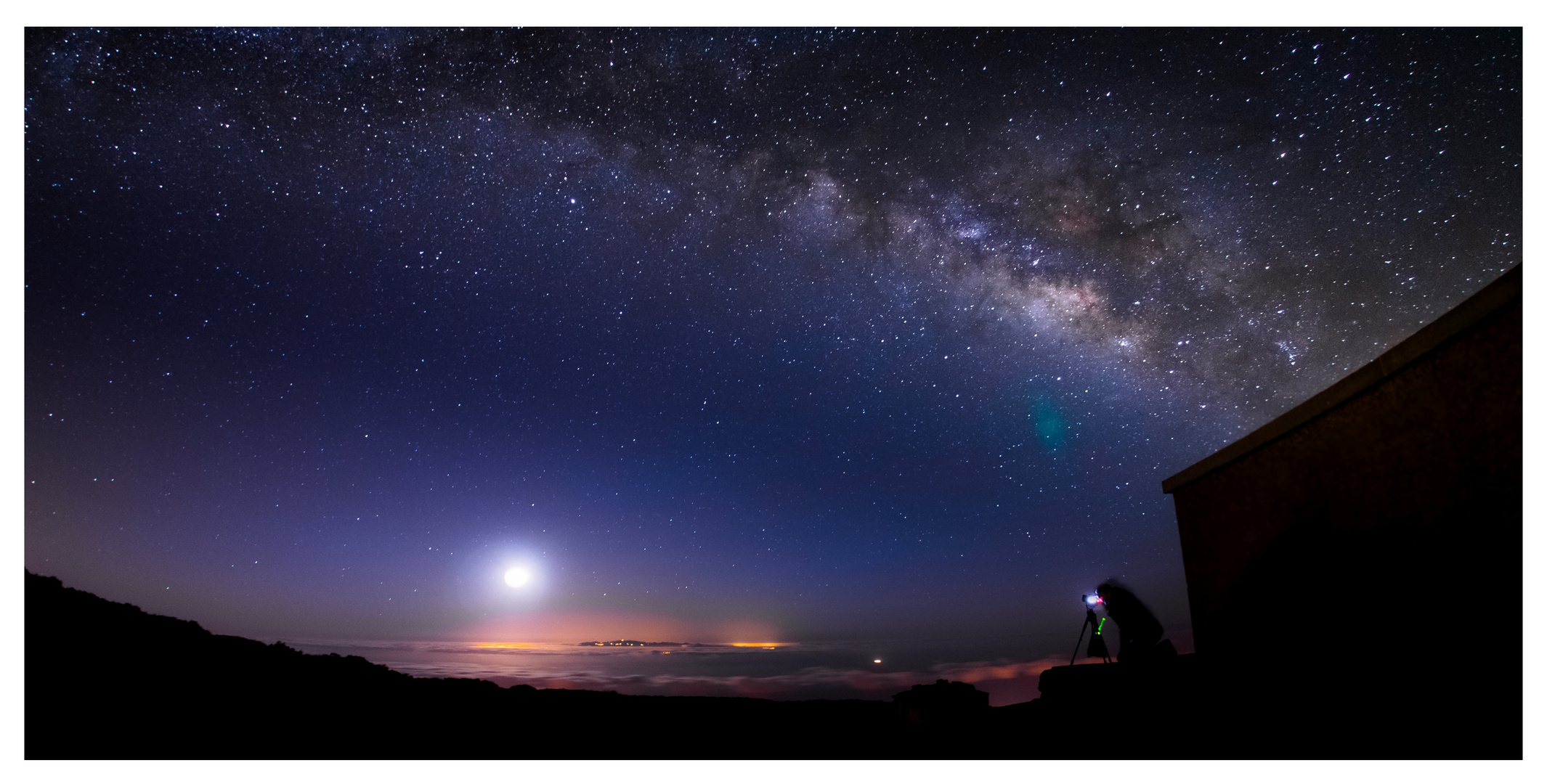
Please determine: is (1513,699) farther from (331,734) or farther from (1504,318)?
(331,734)

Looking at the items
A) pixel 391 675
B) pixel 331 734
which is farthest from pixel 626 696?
pixel 331 734

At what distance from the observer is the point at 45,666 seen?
7426mm

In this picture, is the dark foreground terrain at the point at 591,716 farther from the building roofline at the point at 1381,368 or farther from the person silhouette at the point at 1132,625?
the building roofline at the point at 1381,368

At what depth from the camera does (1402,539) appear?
4.52m

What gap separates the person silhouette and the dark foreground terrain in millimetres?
654

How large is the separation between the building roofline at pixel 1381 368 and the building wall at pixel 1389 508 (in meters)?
0.01

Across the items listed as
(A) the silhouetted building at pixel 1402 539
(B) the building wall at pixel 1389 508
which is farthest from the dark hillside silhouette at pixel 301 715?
(B) the building wall at pixel 1389 508

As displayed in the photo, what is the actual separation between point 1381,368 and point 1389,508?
119 centimetres

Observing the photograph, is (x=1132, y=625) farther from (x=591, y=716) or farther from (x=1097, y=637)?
(x=591, y=716)

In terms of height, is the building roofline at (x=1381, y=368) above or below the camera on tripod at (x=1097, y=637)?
above

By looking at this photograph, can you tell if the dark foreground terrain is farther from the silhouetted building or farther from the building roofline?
the building roofline

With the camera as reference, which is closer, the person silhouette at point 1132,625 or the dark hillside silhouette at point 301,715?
the dark hillside silhouette at point 301,715

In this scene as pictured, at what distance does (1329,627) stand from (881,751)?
483cm

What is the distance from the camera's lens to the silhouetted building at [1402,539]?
391 cm
